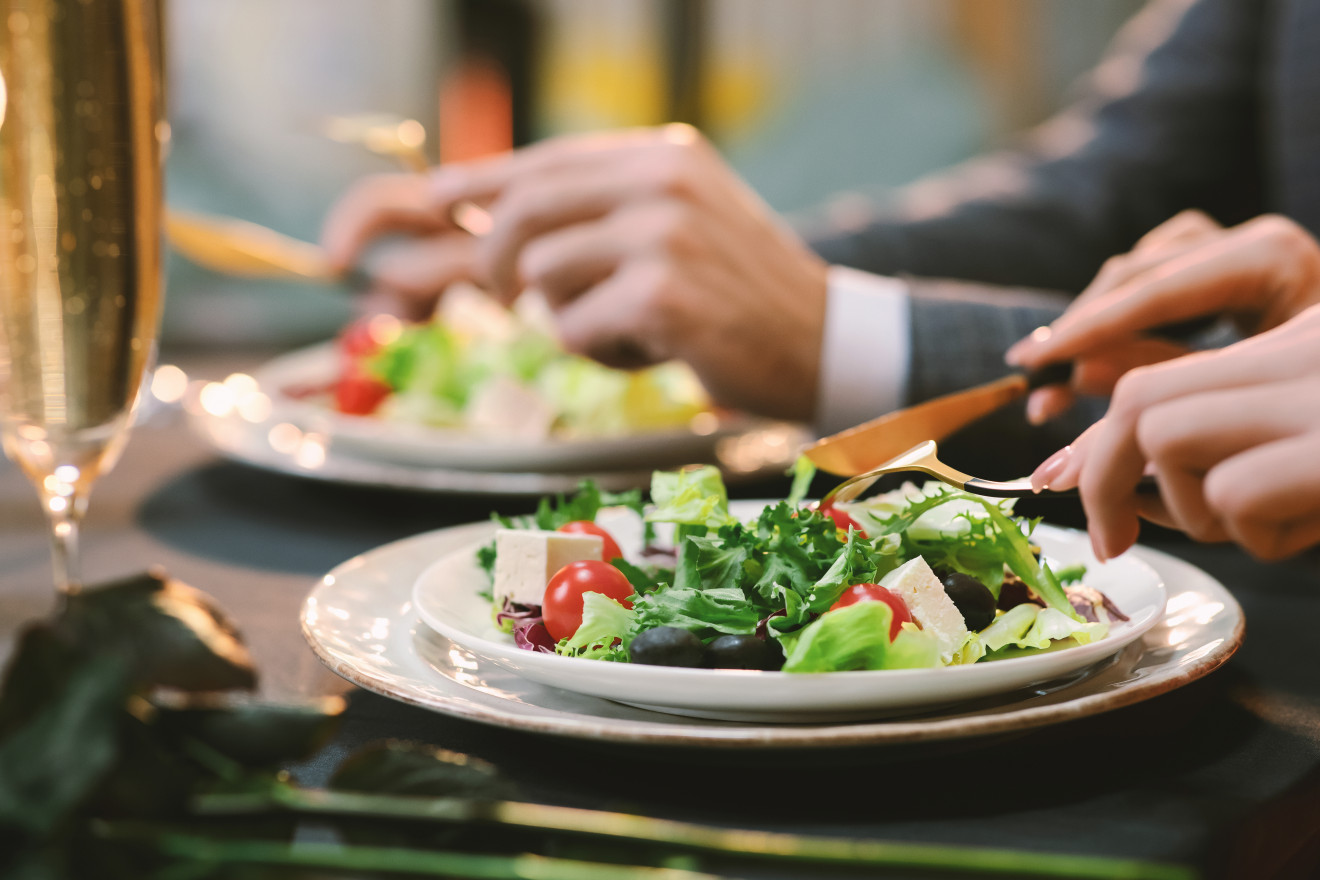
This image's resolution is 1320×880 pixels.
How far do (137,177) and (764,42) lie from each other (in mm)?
5252

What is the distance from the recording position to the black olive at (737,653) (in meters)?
0.56

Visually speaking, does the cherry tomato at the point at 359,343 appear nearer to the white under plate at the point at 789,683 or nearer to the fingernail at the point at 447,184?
the fingernail at the point at 447,184

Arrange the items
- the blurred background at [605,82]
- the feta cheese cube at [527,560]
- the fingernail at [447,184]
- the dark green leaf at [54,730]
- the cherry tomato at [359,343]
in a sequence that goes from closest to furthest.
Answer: the dark green leaf at [54,730] < the feta cheese cube at [527,560] < the fingernail at [447,184] < the cherry tomato at [359,343] < the blurred background at [605,82]

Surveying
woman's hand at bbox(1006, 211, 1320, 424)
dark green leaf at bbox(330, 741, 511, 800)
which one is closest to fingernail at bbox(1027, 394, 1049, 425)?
woman's hand at bbox(1006, 211, 1320, 424)

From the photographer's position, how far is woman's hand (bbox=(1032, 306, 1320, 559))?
0.48m

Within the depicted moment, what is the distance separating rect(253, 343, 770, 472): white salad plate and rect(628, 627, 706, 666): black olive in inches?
26.3

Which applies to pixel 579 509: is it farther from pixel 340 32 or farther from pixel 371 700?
pixel 340 32

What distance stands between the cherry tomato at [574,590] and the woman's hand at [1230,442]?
0.26 m

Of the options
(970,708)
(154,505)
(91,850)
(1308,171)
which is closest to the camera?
(91,850)

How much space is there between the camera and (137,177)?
67 centimetres

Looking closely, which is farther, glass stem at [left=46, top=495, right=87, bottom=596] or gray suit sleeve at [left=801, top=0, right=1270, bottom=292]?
gray suit sleeve at [left=801, top=0, right=1270, bottom=292]

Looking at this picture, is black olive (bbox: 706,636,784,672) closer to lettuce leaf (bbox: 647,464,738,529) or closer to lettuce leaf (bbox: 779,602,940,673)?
lettuce leaf (bbox: 779,602,940,673)

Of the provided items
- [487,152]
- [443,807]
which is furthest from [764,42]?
[443,807]

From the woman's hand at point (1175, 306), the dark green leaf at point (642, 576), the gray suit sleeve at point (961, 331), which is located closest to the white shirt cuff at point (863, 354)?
the gray suit sleeve at point (961, 331)
